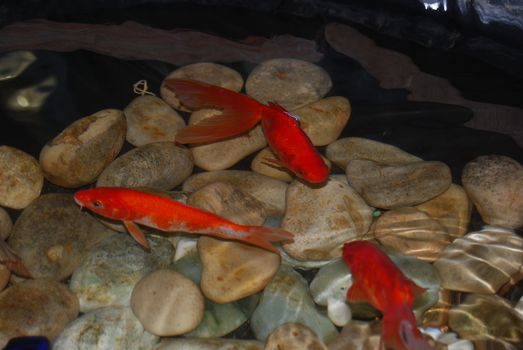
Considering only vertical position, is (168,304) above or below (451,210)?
below

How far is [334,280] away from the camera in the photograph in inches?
133

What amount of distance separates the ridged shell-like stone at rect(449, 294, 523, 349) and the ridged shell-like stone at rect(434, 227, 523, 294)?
0.11 meters

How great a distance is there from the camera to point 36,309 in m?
3.17

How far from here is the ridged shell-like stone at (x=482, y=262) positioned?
3438 mm

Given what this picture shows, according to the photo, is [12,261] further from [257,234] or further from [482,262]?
[482,262]

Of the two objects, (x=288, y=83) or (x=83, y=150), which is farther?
(x=288, y=83)

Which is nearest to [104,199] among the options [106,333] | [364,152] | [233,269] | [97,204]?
[97,204]

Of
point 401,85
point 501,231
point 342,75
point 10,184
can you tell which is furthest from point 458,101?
point 10,184

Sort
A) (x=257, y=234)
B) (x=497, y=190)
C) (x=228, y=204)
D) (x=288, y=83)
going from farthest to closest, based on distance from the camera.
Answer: (x=288, y=83), (x=497, y=190), (x=228, y=204), (x=257, y=234)

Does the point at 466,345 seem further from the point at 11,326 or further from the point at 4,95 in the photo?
the point at 4,95

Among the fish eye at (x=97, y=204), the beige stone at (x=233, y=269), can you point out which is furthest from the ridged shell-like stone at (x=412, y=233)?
the fish eye at (x=97, y=204)

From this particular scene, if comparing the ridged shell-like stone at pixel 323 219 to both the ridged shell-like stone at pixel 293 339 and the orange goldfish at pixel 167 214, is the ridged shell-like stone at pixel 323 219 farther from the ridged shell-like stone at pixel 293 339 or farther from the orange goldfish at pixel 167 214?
the ridged shell-like stone at pixel 293 339

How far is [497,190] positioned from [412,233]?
0.75 meters

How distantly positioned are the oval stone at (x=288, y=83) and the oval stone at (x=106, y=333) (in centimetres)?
223
